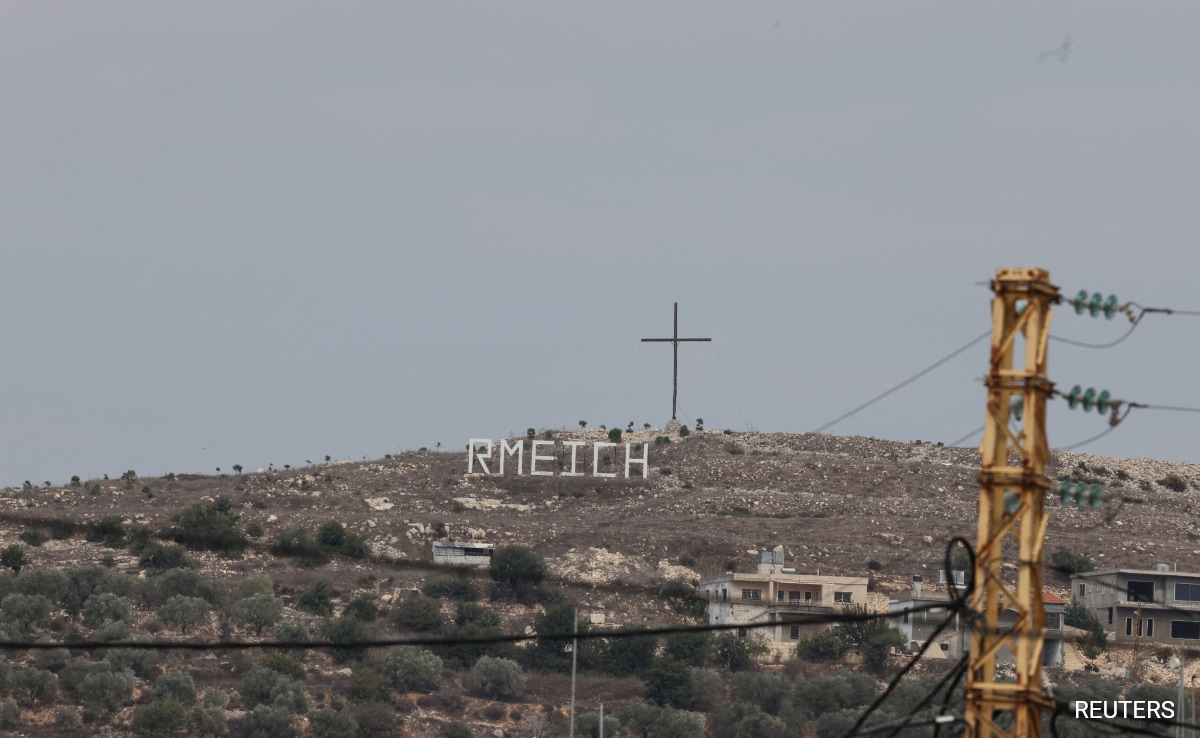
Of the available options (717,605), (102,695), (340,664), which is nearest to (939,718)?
(102,695)

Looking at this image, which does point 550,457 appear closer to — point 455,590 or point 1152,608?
point 455,590

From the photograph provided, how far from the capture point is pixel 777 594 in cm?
12138

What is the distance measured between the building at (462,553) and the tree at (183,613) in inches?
747

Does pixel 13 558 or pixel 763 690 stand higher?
pixel 13 558

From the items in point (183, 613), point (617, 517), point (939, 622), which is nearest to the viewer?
point (939, 622)

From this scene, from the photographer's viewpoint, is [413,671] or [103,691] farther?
[413,671]

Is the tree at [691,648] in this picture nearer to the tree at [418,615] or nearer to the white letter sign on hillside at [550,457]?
the tree at [418,615]

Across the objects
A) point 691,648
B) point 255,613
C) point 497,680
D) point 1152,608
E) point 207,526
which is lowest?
point 497,680

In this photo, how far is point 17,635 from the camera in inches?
4272

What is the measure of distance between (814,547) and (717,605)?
1860 centimetres

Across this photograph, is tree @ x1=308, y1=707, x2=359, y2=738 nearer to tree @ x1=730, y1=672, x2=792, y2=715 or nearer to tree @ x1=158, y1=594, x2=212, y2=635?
tree @ x1=158, y1=594, x2=212, y2=635

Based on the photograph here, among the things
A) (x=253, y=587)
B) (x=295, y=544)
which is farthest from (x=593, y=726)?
(x=295, y=544)

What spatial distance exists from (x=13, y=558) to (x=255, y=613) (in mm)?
24118

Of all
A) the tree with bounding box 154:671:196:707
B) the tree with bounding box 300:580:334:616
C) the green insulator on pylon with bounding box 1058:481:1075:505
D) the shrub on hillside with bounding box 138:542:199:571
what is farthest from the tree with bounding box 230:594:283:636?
the green insulator on pylon with bounding box 1058:481:1075:505
